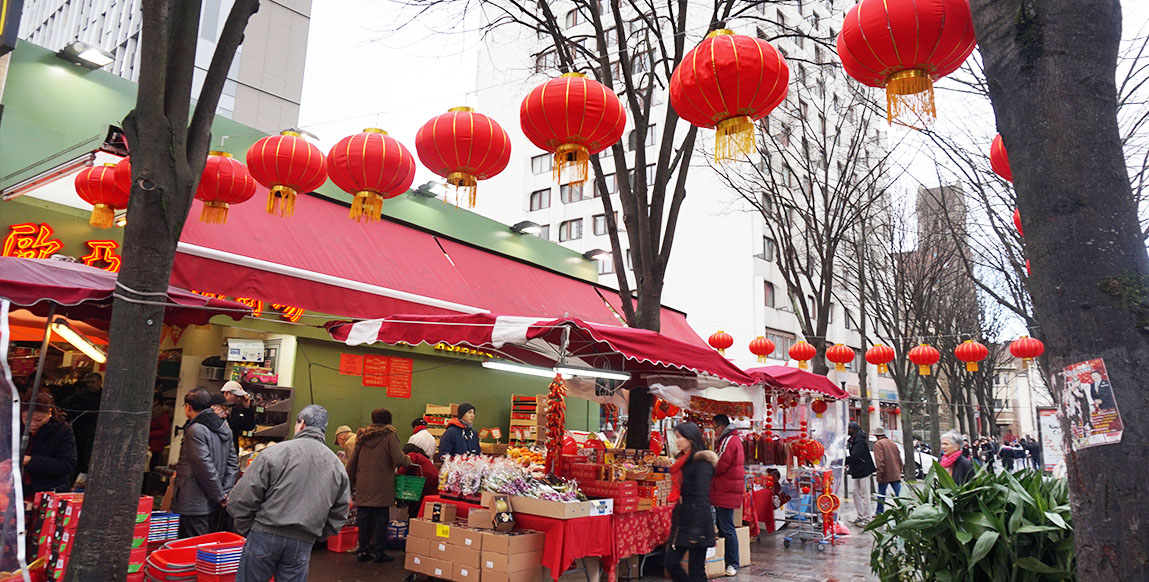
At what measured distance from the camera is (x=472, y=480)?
807cm

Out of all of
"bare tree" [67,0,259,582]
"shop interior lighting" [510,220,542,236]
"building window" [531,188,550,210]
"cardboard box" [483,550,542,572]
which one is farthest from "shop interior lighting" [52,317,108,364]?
"building window" [531,188,550,210]

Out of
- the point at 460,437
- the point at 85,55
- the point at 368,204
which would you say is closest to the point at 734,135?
the point at 368,204

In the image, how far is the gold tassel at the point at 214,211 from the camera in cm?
874

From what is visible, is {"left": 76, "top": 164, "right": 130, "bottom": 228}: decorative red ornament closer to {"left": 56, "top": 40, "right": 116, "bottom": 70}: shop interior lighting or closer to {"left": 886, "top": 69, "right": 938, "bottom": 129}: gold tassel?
{"left": 56, "top": 40, "right": 116, "bottom": 70}: shop interior lighting

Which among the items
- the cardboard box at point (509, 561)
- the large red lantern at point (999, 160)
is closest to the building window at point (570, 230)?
the cardboard box at point (509, 561)

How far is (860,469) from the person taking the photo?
14547mm

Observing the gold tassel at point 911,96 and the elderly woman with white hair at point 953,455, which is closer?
the gold tassel at point 911,96

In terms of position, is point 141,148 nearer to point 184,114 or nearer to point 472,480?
point 184,114

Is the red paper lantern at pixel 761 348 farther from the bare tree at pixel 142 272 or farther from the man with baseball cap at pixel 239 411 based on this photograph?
the bare tree at pixel 142 272

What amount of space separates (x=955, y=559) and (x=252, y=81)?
29644 mm

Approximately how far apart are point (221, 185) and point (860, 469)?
43.4ft


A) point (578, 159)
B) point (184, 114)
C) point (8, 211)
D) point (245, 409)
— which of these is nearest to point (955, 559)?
point (578, 159)

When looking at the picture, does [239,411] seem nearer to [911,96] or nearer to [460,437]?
[460,437]

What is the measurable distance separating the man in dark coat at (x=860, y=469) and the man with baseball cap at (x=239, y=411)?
1199cm
